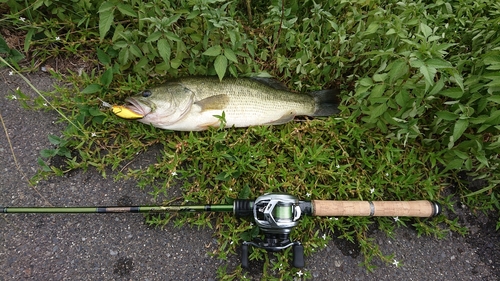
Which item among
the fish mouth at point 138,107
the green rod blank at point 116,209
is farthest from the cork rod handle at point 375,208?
the fish mouth at point 138,107

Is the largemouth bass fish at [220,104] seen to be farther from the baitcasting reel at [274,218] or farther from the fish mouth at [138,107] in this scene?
the baitcasting reel at [274,218]

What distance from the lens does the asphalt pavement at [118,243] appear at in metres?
2.70

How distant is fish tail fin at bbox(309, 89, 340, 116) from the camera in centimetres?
316

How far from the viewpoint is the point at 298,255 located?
2557 millimetres

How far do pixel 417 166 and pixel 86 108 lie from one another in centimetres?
303

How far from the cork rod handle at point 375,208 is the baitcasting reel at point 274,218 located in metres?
0.22

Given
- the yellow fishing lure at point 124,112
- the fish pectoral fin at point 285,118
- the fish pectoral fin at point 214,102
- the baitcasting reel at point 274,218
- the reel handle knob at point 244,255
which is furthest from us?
the fish pectoral fin at point 285,118

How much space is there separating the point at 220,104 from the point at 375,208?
1.53 metres

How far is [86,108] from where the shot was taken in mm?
2980

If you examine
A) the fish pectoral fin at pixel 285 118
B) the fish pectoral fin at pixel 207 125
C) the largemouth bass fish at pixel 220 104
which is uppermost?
the largemouth bass fish at pixel 220 104

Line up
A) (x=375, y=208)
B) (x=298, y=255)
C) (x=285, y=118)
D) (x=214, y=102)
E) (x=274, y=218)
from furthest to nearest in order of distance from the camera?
(x=285, y=118)
(x=214, y=102)
(x=375, y=208)
(x=298, y=255)
(x=274, y=218)

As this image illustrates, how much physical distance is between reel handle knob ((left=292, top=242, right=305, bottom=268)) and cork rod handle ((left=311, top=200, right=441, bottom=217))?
28 centimetres

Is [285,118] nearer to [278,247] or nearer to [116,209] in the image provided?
[278,247]

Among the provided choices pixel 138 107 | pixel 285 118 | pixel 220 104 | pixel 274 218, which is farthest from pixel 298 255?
pixel 138 107
